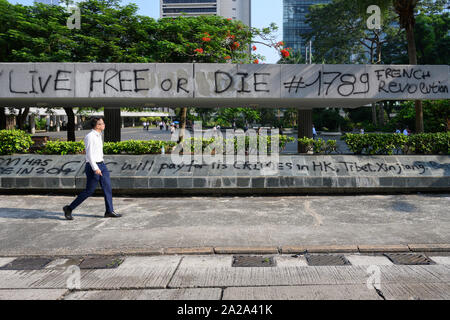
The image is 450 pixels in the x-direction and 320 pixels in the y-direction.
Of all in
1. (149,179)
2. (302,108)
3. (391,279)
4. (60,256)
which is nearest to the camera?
(391,279)

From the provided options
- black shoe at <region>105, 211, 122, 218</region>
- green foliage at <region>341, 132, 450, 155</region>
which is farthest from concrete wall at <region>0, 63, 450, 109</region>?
black shoe at <region>105, 211, 122, 218</region>

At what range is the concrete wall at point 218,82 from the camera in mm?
9812

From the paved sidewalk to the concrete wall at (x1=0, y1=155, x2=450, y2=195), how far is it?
14.6 inches

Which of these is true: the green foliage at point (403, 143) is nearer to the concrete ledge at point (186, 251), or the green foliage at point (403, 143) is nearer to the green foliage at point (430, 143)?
the green foliage at point (430, 143)

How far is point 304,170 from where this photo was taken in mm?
9586

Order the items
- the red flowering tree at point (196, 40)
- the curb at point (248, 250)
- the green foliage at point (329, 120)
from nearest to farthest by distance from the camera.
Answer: the curb at point (248, 250)
the red flowering tree at point (196, 40)
the green foliage at point (329, 120)

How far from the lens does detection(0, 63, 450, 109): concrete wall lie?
9812 mm

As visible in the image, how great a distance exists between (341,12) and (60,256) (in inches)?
1698

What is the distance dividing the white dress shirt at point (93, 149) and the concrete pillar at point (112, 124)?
621 centimetres

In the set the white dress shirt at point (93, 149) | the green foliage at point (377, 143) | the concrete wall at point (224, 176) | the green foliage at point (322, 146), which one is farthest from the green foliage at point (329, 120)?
the white dress shirt at point (93, 149)

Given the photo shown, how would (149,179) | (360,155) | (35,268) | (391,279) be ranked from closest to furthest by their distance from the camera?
(391,279), (35,268), (149,179), (360,155)

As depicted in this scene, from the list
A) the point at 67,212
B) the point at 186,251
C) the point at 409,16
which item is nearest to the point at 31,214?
the point at 67,212

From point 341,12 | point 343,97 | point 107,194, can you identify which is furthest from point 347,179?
point 341,12
